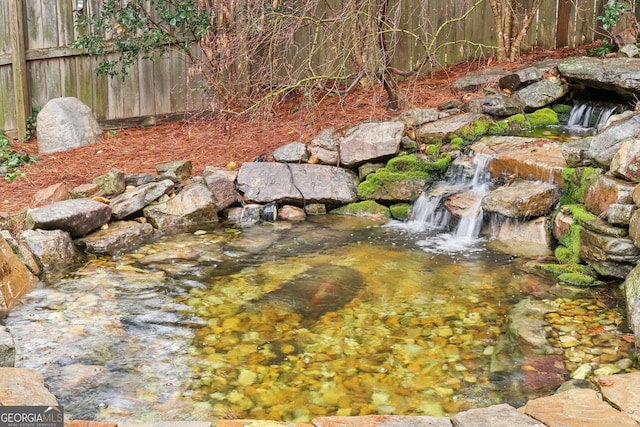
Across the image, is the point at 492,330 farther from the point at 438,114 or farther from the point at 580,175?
the point at 438,114

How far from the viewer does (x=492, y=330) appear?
439 centimetres

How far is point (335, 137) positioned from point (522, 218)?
7.73ft

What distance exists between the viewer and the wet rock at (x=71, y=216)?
19.3 feet

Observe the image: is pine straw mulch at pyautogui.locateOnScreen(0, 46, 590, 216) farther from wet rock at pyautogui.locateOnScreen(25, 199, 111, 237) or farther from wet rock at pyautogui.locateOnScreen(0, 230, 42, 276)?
wet rock at pyautogui.locateOnScreen(0, 230, 42, 276)

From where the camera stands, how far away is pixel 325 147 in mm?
7488

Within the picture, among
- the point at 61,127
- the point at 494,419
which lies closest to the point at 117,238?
the point at 61,127

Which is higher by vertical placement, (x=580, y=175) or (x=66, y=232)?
(x=580, y=175)

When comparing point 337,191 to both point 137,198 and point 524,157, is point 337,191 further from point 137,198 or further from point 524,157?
point 137,198

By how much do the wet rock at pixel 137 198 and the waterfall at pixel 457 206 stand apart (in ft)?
7.73

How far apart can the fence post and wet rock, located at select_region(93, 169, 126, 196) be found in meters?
2.50

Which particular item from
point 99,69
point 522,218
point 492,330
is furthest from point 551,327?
point 99,69

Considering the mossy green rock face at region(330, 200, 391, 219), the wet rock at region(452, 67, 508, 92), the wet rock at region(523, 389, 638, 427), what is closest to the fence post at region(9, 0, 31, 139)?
the mossy green rock face at region(330, 200, 391, 219)

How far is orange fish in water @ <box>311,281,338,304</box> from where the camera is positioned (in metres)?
4.96

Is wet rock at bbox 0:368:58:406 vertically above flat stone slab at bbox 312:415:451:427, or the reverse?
wet rock at bbox 0:368:58:406
